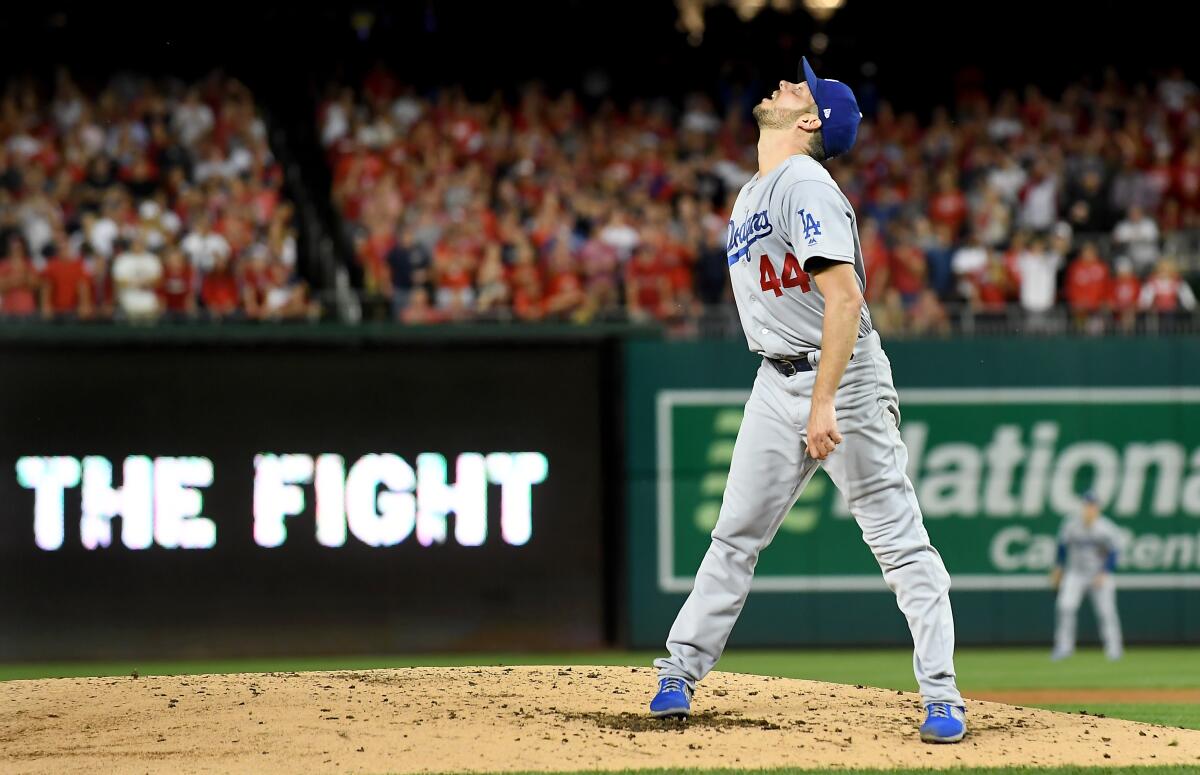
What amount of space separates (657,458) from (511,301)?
6.30ft

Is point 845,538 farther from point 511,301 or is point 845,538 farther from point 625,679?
point 625,679

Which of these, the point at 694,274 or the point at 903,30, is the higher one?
the point at 903,30

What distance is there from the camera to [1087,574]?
39.0 ft

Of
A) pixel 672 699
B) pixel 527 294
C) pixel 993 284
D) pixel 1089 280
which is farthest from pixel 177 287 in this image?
pixel 672 699

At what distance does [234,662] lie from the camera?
37.6 feet

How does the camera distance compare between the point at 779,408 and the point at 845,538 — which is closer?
the point at 779,408

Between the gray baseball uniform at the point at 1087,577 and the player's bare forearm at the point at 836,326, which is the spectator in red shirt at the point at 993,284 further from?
the player's bare forearm at the point at 836,326

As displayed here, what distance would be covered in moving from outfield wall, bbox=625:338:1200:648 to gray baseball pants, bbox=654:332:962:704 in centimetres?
659

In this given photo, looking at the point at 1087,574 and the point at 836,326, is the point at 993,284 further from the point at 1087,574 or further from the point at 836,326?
the point at 836,326

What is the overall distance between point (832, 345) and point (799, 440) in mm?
415

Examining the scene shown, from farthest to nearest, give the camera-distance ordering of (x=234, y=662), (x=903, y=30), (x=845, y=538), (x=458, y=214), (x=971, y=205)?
(x=903, y=30) < (x=971, y=205) < (x=458, y=214) < (x=845, y=538) < (x=234, y=662)

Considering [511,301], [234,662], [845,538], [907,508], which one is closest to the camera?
[907,508]

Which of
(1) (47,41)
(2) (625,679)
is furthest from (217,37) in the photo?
(2) (625,679)

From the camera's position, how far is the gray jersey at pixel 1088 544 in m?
11.9
